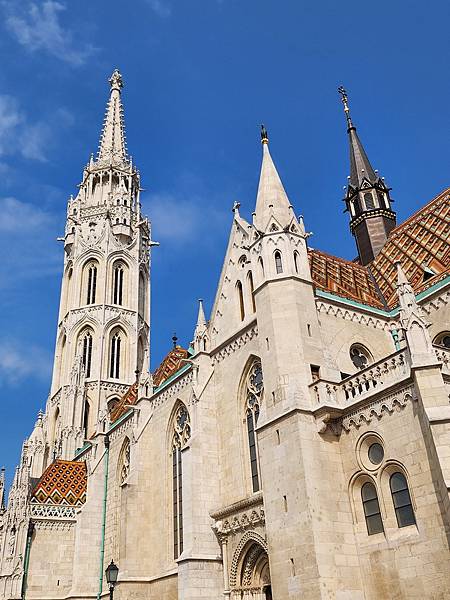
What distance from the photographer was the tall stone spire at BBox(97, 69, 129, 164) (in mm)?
50000

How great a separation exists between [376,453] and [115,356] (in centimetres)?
2863

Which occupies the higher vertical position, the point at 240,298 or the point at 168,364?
the point at 168,364

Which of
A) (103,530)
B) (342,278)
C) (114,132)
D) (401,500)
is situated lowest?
(401,500)

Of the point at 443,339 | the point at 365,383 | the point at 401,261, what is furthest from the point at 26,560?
the point at 401,261

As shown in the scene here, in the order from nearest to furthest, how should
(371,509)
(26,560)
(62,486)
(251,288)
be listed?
(371,509) → (251,288) → (26,560) → (62,486)

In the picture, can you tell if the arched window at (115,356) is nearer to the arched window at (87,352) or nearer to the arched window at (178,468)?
the arched window at (87,352)

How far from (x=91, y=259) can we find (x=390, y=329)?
28036 mm

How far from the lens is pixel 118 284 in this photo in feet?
142

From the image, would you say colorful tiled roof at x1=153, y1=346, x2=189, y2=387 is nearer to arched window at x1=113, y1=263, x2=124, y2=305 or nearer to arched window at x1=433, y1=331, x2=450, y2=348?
arched window at x1=433, y1=331, x2=450, y2=348

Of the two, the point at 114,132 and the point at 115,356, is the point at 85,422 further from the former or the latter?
the point at 114,132

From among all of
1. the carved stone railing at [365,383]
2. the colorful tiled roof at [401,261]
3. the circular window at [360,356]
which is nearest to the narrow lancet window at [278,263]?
the colorful tiled roof at [401,261]

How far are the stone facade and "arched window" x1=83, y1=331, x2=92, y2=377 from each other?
7.32 metres

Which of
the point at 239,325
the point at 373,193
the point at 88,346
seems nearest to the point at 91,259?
the point at 88,346

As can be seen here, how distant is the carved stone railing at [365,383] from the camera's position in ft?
46.7
